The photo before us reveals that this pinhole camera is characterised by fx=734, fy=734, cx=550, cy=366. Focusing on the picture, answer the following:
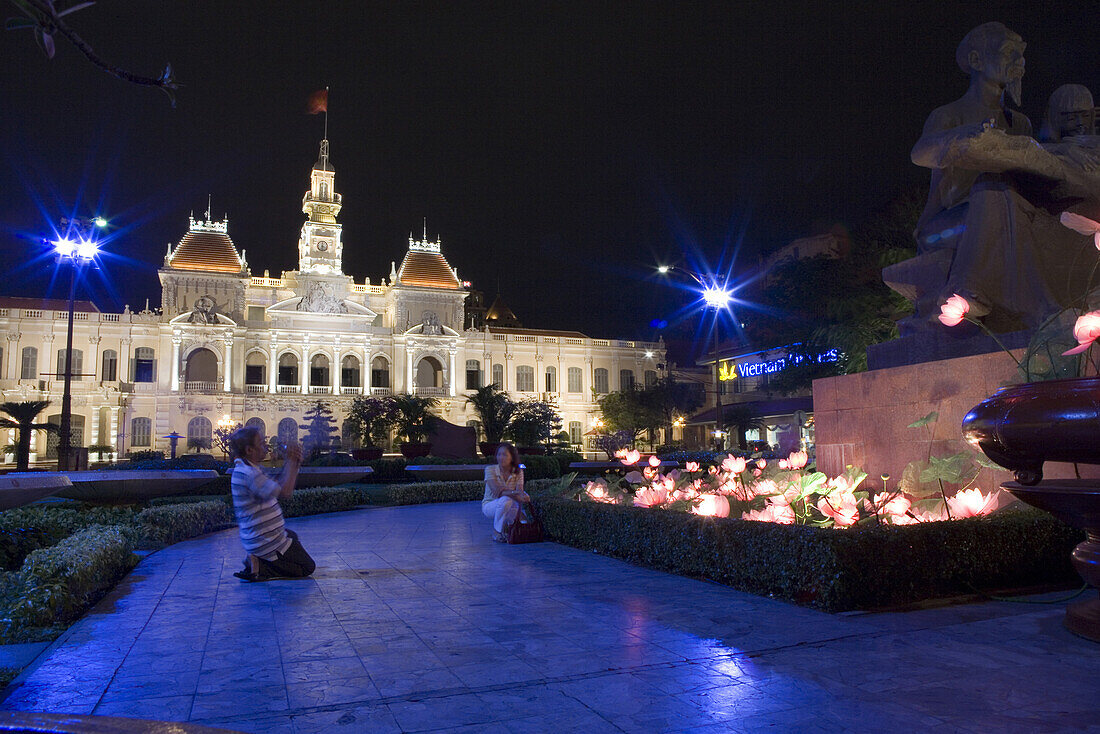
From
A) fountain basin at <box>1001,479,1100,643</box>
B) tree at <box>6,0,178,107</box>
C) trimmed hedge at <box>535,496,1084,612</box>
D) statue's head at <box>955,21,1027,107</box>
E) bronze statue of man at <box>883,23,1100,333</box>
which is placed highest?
statue's head at <box>955,21,1027,107</box>

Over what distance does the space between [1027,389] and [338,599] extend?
14.2 ft

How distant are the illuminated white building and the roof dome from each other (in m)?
0.10

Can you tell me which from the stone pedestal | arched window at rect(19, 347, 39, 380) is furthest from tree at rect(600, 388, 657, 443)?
the stone pedestal

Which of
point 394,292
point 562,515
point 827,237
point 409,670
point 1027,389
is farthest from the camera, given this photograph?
point 394,292

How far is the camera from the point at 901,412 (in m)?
6.22

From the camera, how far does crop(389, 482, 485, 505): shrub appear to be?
15.3 meters

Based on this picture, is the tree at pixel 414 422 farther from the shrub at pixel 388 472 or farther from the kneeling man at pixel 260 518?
the kneeling man at pixel 260 518

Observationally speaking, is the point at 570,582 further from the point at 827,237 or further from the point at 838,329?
the point at 827,237

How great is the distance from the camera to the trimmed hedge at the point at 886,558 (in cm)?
427

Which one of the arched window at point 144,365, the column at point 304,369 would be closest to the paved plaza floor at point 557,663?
the column at point 304,369

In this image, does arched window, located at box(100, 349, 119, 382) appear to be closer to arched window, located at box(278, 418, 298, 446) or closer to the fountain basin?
arched window, located at box(278, 418, 298, 446)

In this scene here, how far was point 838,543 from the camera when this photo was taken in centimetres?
426

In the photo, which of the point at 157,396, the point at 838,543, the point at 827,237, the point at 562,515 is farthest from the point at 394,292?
the point at 838,543

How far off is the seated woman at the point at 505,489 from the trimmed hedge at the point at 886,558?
9.69 ft
